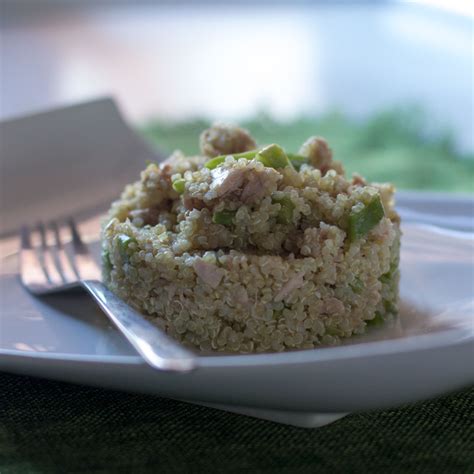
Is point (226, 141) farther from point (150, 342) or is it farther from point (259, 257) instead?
point (150, 342)

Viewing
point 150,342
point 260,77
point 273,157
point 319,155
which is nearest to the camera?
point 150,342

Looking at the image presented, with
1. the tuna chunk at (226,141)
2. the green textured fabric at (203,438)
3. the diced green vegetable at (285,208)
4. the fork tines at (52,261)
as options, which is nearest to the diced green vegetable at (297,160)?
the tuna chunk at (226,141)

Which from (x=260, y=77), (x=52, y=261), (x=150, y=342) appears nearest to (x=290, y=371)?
(x=150, y=342)

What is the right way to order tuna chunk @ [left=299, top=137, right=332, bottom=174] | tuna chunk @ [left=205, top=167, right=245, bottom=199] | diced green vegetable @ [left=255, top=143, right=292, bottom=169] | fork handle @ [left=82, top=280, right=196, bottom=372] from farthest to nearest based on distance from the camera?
1. tuna chunk @ [left=299, top=137, right=332, bottom=174]
2. diced green vegetable @ [left=255, top=143, right=292, bottom=169]
3. tuna chunk @ [left=205, top=167, right=245, bottom=199]
4. fork handle @ [left=82, top=280, right=196, bottom=372]

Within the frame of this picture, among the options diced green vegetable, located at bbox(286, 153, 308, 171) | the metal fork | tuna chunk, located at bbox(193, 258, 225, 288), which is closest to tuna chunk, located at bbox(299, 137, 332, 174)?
diced green vegetable, located at bbox(286, 153, 308, 171)

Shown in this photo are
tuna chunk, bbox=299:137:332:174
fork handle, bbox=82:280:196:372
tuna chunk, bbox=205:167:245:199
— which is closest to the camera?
fork handle, bbox=82:280:196:372

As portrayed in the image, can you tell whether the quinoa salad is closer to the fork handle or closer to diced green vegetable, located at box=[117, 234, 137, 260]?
diced green vegetable, located at box=[117, 234, 137, 260]

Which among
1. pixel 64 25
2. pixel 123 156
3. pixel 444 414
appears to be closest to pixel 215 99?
pixel 123 156
